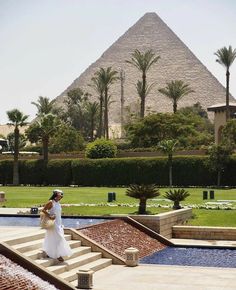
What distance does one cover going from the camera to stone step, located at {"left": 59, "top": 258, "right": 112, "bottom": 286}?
17484mm

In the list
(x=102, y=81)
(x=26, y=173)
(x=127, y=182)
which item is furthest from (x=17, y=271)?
(x=102, y=81)

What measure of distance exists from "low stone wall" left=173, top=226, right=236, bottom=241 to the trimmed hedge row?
1217 inches

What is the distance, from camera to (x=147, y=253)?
22.7 m

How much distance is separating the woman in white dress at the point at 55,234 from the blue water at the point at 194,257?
397cm

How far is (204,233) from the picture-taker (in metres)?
25.8

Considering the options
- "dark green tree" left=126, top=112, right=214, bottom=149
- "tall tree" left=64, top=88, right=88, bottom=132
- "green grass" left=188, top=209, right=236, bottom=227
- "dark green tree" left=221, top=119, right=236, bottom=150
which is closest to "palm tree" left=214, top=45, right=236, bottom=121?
"dark green tree" left=126, top=112, right=214, bottom=149

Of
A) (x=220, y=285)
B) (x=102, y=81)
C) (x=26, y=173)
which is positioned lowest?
(x=220, y=285)

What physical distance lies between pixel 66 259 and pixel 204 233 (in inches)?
325

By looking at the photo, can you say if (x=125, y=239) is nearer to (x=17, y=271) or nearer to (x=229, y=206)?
(x=17, y=271)

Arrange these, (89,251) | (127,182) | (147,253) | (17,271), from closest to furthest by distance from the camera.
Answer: (17,271) → (89,251) → (147,253) → (127,182)

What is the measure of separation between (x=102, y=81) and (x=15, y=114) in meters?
30.9

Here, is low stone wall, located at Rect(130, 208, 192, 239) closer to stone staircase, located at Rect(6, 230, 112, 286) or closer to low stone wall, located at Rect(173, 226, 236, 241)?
low stone wall, located at Rect(173, 226, 236, 241)

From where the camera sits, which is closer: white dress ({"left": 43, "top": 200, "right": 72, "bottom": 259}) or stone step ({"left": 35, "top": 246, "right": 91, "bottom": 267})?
stone step ({"left": 35, "top": 246, "right": 91, "bottom": 267})

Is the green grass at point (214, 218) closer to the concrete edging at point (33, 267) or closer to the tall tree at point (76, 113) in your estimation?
the concrete edging at point (33, 267)
